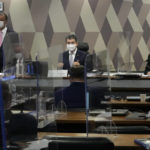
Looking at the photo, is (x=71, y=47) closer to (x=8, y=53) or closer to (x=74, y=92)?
(x=74, y=92)

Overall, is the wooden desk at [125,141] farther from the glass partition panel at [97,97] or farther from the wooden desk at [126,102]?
the wooden desk at [126,102]

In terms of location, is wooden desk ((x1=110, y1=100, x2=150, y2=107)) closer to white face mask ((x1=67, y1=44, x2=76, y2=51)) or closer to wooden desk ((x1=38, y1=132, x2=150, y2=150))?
wooden desk ((x1=38, y1=132, x2=150, y2=150))

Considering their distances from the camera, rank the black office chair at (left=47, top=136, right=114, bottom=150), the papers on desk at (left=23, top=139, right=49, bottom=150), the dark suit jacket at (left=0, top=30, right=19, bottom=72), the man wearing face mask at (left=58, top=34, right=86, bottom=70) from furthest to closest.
Result: the man wearing face mask at (left=58, top=34, right=86, bottom=70) < the black office chair at (left=47, top=136, right=114, bottom=150) < the dark suit jacket at (left=0, top=30, right=19, bottom=72) < the papers on desk at (left=23, top=139, right=49, bottom=150)

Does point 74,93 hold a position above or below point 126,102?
above

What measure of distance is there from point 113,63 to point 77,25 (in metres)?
1.16

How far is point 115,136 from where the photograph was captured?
237 centimetres

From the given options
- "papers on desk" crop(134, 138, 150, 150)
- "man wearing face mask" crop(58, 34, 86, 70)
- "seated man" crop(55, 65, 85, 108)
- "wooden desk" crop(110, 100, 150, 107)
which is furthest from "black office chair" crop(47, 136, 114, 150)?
"man wearing face mask" crop(58, 34, 86, 70)

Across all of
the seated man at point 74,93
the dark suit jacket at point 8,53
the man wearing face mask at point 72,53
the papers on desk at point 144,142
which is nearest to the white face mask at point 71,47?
the man wearing face mask at point 72,53

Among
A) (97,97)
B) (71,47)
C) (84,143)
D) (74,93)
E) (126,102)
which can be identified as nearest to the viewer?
(84,143)

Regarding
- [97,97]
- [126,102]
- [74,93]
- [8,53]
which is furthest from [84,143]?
[126,102]

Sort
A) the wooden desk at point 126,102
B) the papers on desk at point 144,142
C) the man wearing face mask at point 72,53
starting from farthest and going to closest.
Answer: the man wearing face mask at point 72,53 < the wooden desk at point 126,102 < the papers on desk at point 144,142

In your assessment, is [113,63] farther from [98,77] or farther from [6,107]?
[6,107]

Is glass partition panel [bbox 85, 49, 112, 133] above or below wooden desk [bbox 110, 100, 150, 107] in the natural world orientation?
above

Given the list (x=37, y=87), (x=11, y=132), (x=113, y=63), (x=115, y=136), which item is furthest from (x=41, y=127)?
(x=113, y=63)
